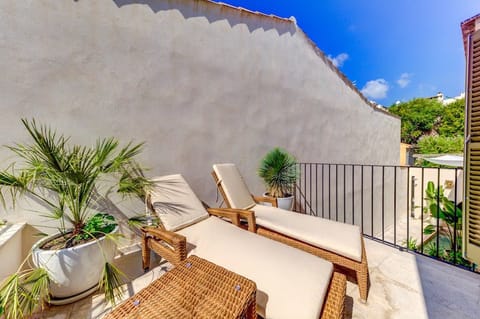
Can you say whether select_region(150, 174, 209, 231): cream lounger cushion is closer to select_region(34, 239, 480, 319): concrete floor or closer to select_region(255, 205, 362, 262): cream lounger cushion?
select_region(34, 239, 480, 319): concrete floor

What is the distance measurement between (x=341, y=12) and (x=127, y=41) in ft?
31.7

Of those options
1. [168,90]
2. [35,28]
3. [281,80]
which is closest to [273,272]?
[168,90]

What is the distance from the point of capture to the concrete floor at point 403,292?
5.65 ft

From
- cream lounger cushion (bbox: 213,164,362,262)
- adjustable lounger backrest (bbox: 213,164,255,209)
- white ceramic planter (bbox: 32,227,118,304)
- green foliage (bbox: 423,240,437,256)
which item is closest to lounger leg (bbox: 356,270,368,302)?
cream lounger cushion (bbox: 213,164,362,262)

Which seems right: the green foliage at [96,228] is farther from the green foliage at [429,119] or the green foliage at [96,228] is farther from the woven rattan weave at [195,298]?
the green foliage at [429,119]

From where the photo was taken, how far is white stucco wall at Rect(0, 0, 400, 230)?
2.21 metres

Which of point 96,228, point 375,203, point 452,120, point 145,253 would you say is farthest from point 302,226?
point 452,120

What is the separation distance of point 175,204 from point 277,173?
2003mm

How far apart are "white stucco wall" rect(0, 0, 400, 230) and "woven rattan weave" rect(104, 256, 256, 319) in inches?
74.0

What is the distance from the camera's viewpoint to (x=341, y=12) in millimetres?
8820

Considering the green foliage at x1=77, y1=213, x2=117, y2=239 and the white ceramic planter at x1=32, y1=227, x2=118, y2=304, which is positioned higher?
the green foliage at x1=77, y1=213, x2=117, y2=239

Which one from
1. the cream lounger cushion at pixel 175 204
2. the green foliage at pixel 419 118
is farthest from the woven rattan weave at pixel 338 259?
the green foliage at pixel 419 118

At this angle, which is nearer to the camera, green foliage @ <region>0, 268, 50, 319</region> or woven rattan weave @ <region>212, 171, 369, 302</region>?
green foliage @ <region>0, 268, 50, 319</region>

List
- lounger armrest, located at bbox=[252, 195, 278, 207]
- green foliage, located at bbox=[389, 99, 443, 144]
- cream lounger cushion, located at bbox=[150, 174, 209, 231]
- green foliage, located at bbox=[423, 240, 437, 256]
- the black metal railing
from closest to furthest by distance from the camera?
cream lounger cushion, located at bbox=[150, 174, 209, 231]
lounger armrest, located at bbox=[252, 195, 278, 207]
the black metal railing
green foliage, located at bbox=[423, 240, 437, 256]
green foliage, located at bbox=[389, 99, 443, 144]
